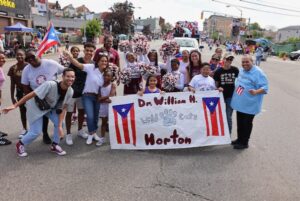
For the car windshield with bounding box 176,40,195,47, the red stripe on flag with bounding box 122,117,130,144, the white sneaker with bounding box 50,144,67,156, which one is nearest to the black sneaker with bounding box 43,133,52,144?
the white sneaker with bounding box 50,144,67,156

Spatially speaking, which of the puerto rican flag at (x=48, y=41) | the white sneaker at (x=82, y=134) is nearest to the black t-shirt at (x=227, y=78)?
the white sneaker at (x=82, y=134)

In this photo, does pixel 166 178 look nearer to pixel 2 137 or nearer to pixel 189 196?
pixel 189 196

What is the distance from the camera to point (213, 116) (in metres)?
5.42

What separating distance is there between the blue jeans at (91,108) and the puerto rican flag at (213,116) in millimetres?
1935

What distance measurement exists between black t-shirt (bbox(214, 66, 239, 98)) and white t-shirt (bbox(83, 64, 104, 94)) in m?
2.17

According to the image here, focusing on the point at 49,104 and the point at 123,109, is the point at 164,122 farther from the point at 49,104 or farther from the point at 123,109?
the point at 49,104

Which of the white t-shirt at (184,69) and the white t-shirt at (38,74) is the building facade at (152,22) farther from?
the white t-shirt at (38,74)

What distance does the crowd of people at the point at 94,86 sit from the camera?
4.71m

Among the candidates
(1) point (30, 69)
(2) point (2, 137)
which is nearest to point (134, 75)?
(1) point (30, 69)

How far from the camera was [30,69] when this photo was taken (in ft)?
16.1

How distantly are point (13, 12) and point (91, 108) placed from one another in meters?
30.7

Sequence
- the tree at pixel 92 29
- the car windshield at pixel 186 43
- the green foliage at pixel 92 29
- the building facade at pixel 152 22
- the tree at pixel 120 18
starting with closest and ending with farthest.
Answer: the car windshield at pixel 186 43 < the tree at pixel 92 29 < the green foliage at pixel 92 29 < the tree at pixel 120 18 < the building facade at pixel 152 22

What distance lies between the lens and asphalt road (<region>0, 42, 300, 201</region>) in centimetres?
372

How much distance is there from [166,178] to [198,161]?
2.81 ft
